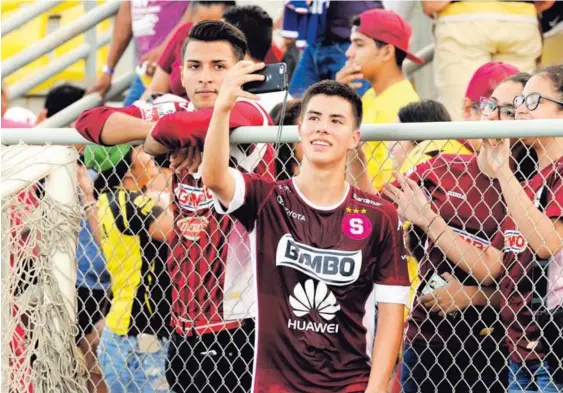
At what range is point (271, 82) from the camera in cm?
387

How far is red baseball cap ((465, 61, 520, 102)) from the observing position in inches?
192

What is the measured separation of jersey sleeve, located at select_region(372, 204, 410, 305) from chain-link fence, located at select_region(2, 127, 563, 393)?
14 centimetres

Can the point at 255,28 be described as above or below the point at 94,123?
below

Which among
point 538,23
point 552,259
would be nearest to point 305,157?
point 552,259

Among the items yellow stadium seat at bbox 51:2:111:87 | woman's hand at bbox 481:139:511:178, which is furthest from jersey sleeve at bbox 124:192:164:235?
yellow stadium seat at bbox 51:2:111:87

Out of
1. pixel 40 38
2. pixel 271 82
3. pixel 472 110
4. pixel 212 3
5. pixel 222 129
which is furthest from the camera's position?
pixel 40 38

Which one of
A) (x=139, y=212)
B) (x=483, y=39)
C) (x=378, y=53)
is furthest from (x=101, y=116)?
(x=483, y=39)

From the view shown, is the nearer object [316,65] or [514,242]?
[514,242]

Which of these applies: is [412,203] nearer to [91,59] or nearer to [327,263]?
[327,263]

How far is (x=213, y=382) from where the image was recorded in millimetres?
4250

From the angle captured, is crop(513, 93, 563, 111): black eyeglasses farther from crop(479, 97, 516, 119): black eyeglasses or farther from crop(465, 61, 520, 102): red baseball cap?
crop(465, 61, 520, 102): red baseball cap

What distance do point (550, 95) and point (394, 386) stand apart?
4.07 ft

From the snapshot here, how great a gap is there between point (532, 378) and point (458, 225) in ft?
2.10

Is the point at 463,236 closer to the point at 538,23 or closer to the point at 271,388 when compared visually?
the point at 271,388
